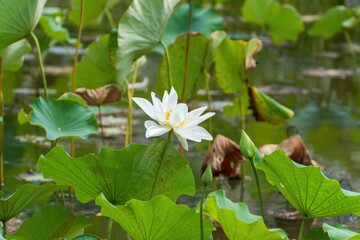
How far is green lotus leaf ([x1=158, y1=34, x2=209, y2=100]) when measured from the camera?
2867 millimetres

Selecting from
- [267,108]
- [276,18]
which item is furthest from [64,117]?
[276,18]

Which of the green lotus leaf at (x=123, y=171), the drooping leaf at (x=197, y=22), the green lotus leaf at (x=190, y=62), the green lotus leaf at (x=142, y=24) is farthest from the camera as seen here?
the drooping leaf at (x=197, y=22)

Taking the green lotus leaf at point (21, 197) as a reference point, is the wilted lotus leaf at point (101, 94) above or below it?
above

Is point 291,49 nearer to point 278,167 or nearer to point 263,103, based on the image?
point 263,103

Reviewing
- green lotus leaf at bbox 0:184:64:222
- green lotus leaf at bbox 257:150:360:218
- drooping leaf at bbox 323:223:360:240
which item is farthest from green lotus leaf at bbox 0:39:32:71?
drooping leaf at bbox 323:223:360:240

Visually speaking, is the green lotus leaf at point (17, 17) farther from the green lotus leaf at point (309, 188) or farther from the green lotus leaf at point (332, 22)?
the green lotus leaf at point (332, 22)

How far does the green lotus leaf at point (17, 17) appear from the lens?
2.23m

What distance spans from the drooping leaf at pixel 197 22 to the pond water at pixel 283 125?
278mm

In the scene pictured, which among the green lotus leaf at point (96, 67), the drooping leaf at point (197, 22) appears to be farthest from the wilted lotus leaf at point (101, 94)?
the drooping leaf at point (197, 22)

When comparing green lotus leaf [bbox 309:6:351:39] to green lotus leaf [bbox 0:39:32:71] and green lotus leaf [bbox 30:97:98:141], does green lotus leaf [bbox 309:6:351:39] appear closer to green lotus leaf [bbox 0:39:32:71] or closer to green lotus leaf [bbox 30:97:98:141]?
green lotus leaf [bbox 0:39:32:71]

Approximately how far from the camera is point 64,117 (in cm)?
229

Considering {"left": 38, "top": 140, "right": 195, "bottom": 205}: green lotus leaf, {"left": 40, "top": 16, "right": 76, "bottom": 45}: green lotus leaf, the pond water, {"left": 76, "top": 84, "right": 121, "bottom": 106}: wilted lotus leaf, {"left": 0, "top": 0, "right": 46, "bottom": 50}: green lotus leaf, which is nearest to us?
{"left": 38, "top": 140, "right": 195, "bottom": 205}: green lotus leaf

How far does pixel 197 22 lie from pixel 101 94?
1149 mm

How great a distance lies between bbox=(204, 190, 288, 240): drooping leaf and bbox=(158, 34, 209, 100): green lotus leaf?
1.32 metres
